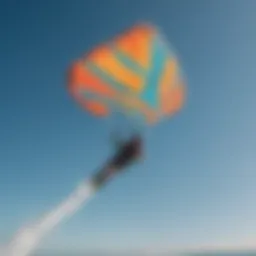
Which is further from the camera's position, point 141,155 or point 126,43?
point 126,43

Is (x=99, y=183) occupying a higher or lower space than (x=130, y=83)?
lower

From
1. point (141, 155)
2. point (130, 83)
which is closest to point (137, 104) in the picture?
point (130, 83)

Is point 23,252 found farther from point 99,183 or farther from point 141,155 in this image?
point 141,155

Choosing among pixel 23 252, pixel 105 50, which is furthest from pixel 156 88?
pixel 23 252

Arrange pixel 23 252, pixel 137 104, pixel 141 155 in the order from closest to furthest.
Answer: pixel 141 155
pixel 137 104
pixel 23 252

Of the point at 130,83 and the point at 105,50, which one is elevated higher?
the point at 105,50

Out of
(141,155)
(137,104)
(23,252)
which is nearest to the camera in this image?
(141,155)

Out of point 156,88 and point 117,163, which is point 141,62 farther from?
point 117,163

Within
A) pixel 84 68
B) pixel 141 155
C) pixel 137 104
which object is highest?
pixel 84 68

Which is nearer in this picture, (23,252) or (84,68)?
(84,68)
